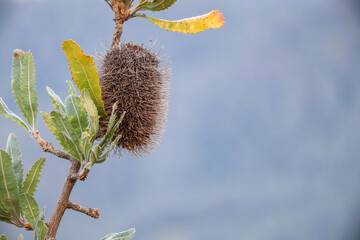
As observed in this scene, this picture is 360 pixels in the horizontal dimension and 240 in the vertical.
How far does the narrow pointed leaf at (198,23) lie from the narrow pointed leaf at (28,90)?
1.24 ft

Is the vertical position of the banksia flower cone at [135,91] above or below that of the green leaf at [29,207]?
above

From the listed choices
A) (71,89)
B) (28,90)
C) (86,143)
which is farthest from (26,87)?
(86,143)

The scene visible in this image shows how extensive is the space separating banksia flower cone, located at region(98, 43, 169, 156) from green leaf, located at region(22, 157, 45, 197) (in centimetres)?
18

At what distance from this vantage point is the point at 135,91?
108 cm

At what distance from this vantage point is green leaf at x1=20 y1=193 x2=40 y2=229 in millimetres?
931

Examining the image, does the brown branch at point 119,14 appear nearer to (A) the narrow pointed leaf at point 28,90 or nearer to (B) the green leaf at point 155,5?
(B) the green leaf at point 155,5

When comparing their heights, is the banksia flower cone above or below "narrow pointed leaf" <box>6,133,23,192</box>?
above

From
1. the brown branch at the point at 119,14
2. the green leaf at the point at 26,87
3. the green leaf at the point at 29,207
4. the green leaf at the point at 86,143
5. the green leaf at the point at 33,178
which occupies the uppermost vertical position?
the brown branch at the point at 119,14

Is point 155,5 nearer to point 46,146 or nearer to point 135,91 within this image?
point 135,91

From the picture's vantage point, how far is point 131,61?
42.5 inches

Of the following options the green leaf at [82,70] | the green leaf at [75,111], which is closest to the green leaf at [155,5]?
the green leaf at [82,70]

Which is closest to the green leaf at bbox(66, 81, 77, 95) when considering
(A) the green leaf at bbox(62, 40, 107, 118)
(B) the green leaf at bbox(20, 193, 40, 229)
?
(A) the green leaf at bbox(62, 40, 107, 118)

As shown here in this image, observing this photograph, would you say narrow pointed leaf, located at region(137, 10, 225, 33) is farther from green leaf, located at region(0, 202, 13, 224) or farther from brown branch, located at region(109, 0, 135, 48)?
green leaf, located at region(0, 202, 13, 224)

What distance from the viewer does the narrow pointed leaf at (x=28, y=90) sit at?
97 centimetres
